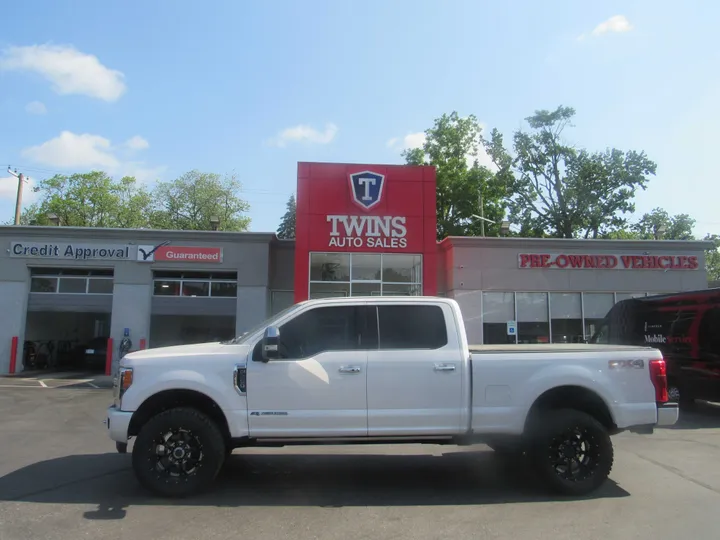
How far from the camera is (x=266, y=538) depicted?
4758 millimetres

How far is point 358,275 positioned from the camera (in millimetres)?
19156

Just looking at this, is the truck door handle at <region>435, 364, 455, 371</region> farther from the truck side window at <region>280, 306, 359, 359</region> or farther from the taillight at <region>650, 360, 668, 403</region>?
the taillight at <region>650, 360, 668, 403</region>

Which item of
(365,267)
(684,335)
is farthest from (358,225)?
(684,335)

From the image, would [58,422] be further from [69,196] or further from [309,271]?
[69,196]

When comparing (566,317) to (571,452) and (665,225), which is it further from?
(665,225)

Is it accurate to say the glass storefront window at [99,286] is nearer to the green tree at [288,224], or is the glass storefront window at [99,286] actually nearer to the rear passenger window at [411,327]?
the rear passenger window at [411,327]

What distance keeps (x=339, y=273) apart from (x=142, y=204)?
4275 cm

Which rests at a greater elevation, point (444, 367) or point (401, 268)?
point (401, 268)

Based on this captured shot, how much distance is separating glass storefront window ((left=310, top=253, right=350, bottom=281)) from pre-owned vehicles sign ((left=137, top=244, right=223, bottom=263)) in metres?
4.06

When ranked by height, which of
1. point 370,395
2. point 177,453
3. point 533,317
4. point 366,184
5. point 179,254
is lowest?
point 177,453

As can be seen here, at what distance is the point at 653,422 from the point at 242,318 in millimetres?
16215

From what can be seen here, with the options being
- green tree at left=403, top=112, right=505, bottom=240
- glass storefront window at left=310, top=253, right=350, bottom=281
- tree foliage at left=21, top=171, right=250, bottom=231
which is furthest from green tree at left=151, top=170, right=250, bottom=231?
glass storefront window at left=310, top=253, right=350, bottom=281

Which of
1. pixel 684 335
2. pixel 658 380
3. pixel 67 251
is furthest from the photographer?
pixel 67 251

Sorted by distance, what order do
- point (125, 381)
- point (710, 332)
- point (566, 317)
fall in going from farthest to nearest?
point (566, 317), point (710, 332), point (125, 381)
